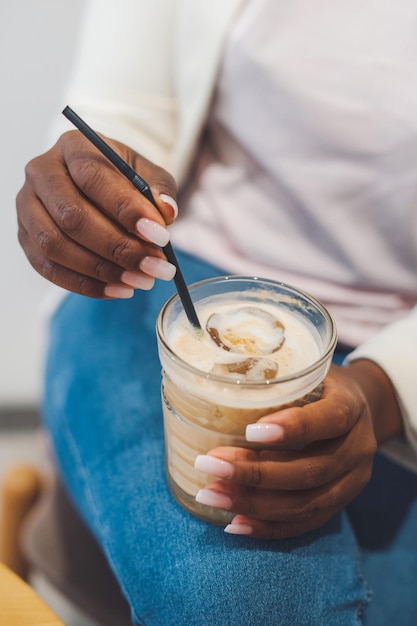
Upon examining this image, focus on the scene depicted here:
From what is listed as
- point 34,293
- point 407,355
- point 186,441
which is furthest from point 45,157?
point 34,293

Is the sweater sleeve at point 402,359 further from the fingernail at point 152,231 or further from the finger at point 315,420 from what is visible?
the fingernail at point 152,231

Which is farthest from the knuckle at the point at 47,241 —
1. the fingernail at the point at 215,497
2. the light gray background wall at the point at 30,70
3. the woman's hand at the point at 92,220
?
the light gray background wall at the point at 30,70

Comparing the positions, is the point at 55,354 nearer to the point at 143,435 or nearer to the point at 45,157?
the point at 143,435

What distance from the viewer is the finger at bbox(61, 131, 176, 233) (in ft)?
1.41

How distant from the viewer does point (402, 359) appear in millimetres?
566

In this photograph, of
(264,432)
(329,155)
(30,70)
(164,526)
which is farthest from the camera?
(30,70)

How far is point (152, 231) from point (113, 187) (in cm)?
4

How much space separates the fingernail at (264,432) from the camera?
1.37 feet

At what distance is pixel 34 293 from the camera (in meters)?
1.11

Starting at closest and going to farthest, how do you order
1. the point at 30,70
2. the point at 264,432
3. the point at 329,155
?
the point at 264,432, the point at 329,155, the point at 30,70

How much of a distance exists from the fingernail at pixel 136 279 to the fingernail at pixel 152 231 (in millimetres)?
39

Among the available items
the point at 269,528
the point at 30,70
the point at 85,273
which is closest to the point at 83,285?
the point at 85,273

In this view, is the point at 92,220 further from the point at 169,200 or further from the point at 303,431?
the point at 303,431

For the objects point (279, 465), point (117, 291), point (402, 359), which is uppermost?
point (117, 291)
